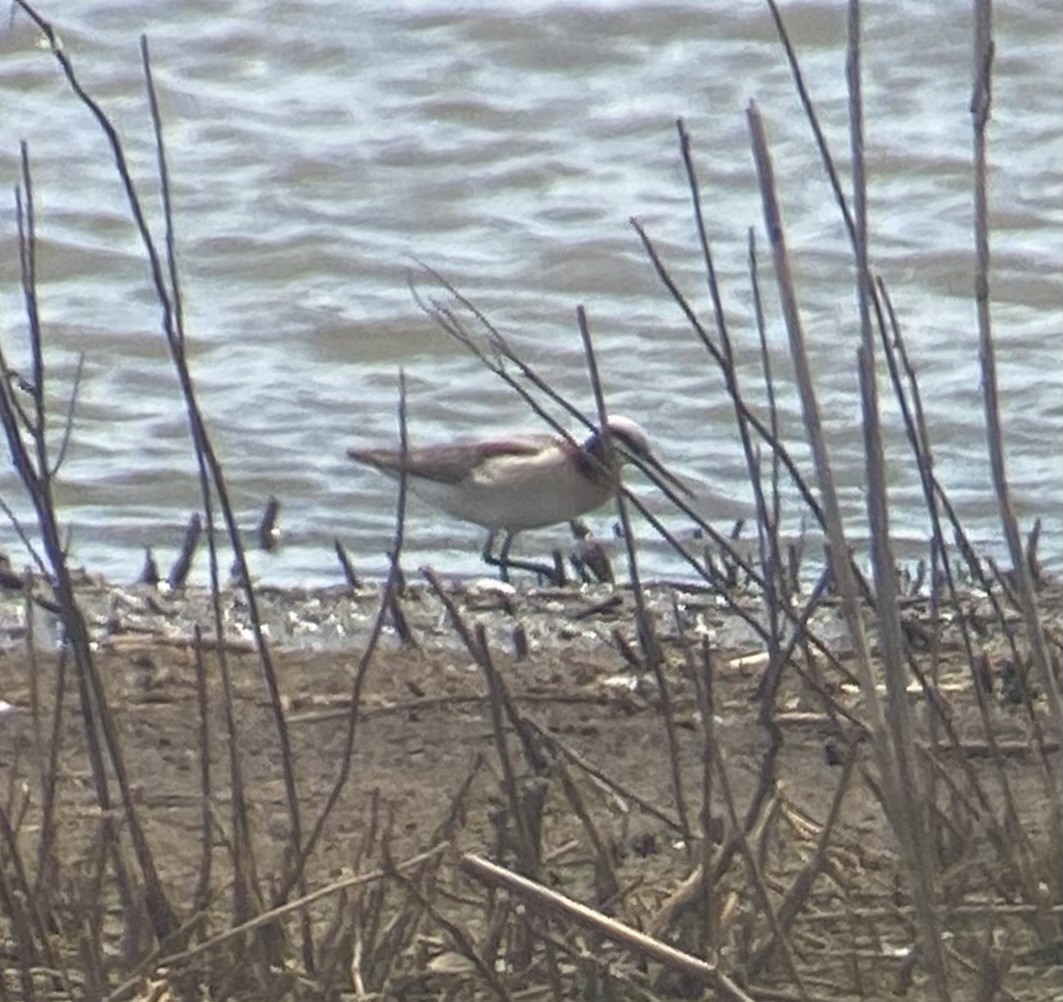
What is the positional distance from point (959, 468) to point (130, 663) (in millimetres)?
3318

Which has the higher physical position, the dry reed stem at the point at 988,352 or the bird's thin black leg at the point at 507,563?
the dry reed stem at the point at 988,352

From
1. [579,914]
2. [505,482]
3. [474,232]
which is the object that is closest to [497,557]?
[505,482]

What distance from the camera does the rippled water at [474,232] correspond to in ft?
27.4

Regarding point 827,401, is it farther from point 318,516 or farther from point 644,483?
point 318,516

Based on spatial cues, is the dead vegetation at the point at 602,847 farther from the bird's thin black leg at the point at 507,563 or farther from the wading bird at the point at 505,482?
the wading bird at the point at 505,482

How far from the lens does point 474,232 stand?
10.5 meters

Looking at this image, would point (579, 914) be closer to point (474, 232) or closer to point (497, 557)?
point (497, 557)

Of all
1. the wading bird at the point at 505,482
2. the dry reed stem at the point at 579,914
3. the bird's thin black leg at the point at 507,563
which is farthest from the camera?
the wading bird at the point at 505,482

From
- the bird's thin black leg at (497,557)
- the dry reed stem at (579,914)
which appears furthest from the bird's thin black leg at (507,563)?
the dry reed stem at (579,914)

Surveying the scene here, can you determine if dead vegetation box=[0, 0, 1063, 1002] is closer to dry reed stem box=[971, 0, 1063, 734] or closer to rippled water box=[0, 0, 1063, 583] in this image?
dry reed stem box=[971, 0, 1063, 734]

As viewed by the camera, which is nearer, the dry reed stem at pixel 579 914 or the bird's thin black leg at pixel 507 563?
the dry reed stem at pixel 579 914

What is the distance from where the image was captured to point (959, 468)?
8.21 meters

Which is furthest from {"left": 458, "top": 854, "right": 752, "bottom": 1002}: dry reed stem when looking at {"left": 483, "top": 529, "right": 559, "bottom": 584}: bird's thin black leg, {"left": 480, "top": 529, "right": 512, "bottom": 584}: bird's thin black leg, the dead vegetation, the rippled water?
the rippled water

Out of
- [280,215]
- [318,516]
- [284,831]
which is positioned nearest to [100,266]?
[280,215]
